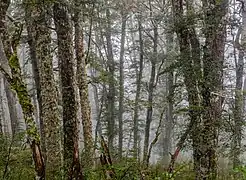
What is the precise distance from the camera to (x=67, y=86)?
27.1 feet

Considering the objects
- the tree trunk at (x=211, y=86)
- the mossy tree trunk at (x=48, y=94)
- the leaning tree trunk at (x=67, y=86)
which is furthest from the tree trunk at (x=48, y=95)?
the tree trunk at (x=211, y=86)

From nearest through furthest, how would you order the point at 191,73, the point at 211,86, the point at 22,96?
→ the point at 22,96 < the point at 211,86 < the point at 191,73

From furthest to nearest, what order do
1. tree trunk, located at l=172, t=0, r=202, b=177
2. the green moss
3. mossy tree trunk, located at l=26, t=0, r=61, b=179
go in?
mossy tree trunk, located at l=26, t=0, r=61, b=179 → tree trunk, located at l=172, t=0, r=202, b=177 → the green moss

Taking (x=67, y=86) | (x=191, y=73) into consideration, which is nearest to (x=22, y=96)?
(x=67, y=86)

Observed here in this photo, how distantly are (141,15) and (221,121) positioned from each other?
11.6 metres

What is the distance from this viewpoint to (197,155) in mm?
9125

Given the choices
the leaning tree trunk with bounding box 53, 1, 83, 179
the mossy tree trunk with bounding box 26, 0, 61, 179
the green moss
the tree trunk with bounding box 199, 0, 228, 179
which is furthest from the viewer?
the mossy tree trunk with bounding box 26, 0, 61, 179

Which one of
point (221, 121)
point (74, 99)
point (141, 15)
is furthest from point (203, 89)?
point (141, 15)

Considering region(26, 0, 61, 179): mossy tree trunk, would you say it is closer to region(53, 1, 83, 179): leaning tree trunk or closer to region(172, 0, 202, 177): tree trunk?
region(53, 1, 83, 179): leaning tree trunk

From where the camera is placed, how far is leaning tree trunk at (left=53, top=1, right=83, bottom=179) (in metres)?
8.07

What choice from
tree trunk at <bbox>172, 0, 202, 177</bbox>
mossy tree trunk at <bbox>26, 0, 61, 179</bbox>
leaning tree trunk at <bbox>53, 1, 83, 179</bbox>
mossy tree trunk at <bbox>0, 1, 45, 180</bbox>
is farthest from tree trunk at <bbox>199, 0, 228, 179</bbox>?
mossy tree trunk at <bbox>0, 1, 45, 180</bbox>

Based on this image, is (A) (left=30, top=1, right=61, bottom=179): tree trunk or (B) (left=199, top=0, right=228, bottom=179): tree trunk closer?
(B) (left=199, top=0, right=228, bottom=179): tree trunk

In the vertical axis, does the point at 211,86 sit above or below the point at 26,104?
above

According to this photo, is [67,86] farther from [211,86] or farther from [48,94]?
[211,86]
